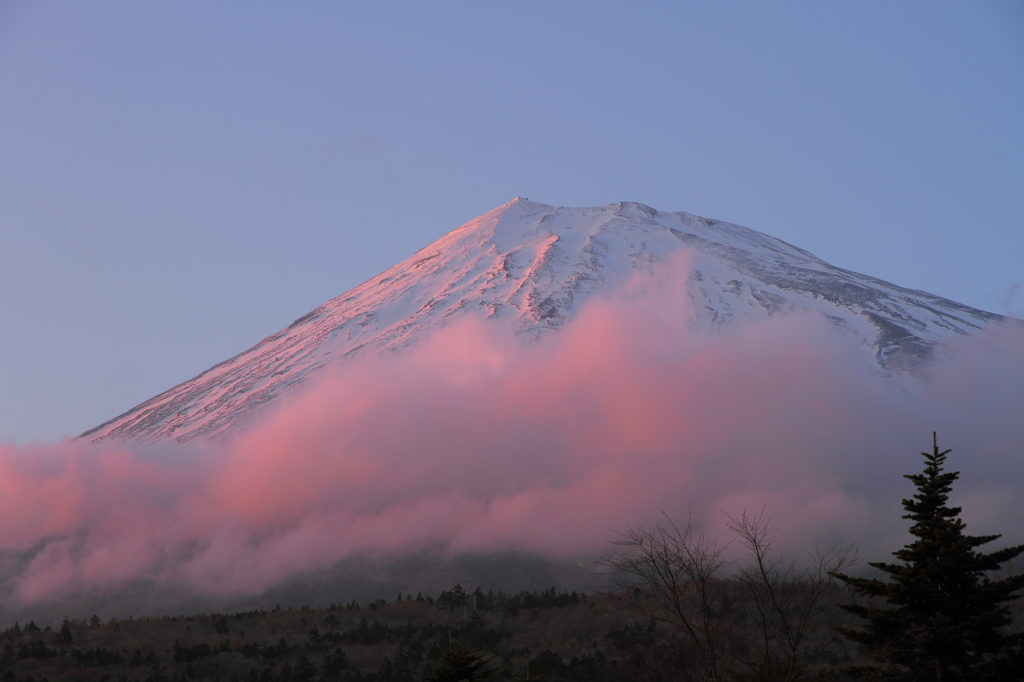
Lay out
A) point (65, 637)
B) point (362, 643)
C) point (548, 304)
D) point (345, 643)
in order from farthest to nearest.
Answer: point (548, 304) → point (362, 643) → point (345, 643) → point (65, 637)

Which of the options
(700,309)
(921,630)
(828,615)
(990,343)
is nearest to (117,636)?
(828,615)

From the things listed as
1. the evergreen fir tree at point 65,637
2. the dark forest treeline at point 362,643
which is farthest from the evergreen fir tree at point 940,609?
the evergreen fir tree at point 65,637

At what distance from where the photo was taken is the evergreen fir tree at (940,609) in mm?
25484

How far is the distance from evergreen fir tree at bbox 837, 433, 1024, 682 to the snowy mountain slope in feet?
473

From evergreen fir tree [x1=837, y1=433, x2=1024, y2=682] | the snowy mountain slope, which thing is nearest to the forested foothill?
evergreen fir tree [x1=837, y1=433, x2=1024, y2=682]

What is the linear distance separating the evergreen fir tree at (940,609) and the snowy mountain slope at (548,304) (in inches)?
5672

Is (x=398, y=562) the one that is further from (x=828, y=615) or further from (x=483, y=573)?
(x=828, y=615)

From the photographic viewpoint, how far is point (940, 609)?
26.1 meters

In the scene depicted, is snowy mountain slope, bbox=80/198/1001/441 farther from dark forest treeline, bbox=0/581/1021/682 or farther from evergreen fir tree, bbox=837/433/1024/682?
evergreen fir tree, bbox=837/433/1024/682

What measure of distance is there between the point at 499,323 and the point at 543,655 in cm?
10694

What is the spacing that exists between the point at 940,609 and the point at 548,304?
14847cm

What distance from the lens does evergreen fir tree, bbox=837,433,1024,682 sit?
1003 inches

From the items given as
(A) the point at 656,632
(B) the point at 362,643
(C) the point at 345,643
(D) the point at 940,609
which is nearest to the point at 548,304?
(B) the point at 362,643

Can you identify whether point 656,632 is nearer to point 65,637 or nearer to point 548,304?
point 65,637
